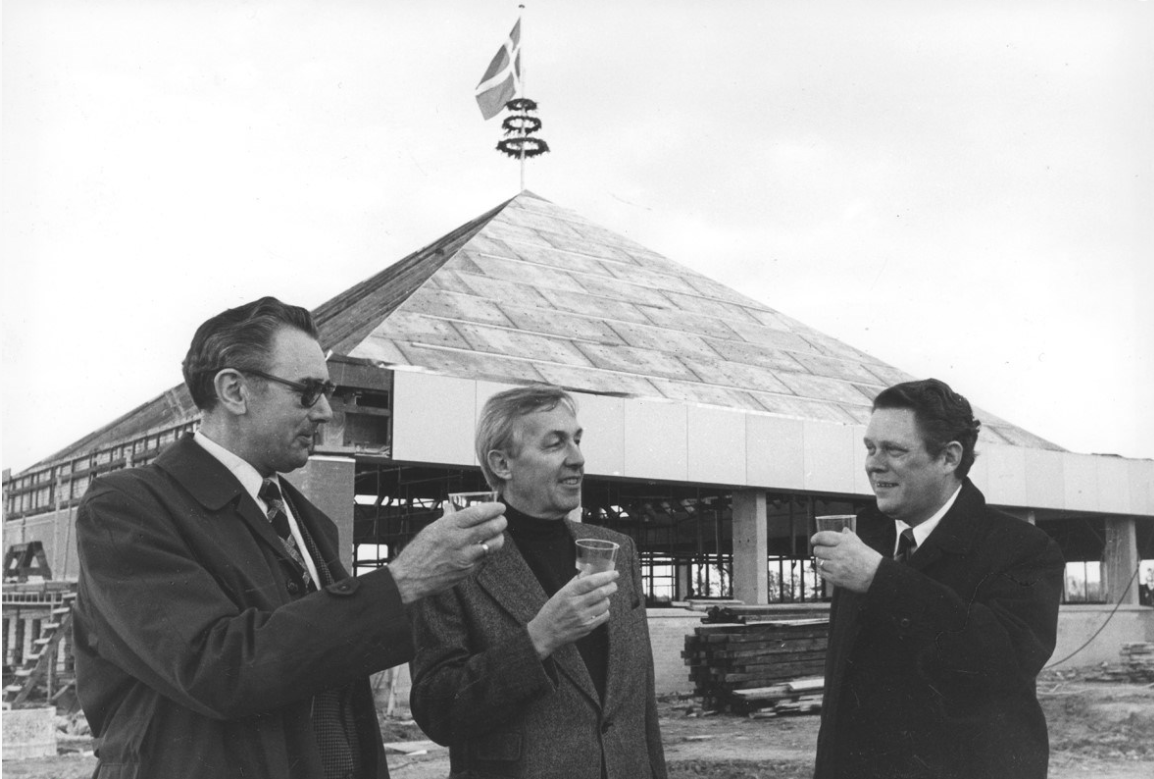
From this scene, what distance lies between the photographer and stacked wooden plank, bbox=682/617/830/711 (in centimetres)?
1327

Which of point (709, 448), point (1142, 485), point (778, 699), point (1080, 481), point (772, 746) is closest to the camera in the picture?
point (772, 746)

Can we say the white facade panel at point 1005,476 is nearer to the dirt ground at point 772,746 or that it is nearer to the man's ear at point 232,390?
the dirt ground at point 772,746

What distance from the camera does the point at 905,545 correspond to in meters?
3.27

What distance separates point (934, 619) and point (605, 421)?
11.0 meters

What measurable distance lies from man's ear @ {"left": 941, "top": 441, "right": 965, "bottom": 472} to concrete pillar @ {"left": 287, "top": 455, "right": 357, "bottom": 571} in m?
9.67

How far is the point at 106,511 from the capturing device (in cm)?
235

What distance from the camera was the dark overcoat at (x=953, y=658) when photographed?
289cm

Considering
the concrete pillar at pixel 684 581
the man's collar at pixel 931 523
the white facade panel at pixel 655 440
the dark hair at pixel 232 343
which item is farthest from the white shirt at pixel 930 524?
the concrete pillar at pixel 684 581

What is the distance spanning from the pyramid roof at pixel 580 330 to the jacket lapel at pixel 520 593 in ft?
31.6

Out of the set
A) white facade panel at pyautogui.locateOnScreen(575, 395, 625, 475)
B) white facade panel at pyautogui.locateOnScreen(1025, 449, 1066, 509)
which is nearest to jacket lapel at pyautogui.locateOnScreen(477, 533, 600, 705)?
white facade panel at pyautogui.locateOnScreen(575, 395, 625, 475)

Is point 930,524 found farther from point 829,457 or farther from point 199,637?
point 829,457

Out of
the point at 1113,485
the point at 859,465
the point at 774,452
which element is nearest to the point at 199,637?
the point at 774,452

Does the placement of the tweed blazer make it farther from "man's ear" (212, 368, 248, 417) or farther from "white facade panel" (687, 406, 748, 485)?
"white facade panel" (687, 406, 748, 485)

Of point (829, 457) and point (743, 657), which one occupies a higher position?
Answer: point (829, 457)
